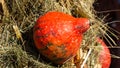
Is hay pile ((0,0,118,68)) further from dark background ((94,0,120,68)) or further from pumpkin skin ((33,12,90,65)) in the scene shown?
dark background ((94,0,120,68))

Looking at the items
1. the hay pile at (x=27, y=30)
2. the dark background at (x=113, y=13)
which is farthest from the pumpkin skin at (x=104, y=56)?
the dark background at (x=113, y=13)

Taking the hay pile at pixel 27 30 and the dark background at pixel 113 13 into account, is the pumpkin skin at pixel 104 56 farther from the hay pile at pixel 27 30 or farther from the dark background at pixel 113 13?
the dark background at pixel 113 13

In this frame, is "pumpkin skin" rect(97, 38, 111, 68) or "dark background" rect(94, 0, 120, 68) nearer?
"pumpkin skin" rect(97, 38, 111, 68)

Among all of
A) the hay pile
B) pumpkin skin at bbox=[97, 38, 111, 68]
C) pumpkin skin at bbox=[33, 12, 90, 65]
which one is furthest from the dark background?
pumpkin skin at bbox=[33, 12, 90, 65]

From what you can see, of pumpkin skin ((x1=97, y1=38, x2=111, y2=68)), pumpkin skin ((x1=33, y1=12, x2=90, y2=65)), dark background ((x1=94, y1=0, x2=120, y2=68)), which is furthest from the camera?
dark background ((x1=94, y1=0, x2=120, y2=68))

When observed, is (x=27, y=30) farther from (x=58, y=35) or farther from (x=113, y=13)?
(x=113, y=13)

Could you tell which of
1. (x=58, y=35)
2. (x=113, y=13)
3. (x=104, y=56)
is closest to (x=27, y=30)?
(x=58, y=35)

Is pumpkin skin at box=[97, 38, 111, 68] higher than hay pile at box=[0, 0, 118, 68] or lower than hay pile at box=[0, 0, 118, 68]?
lower
